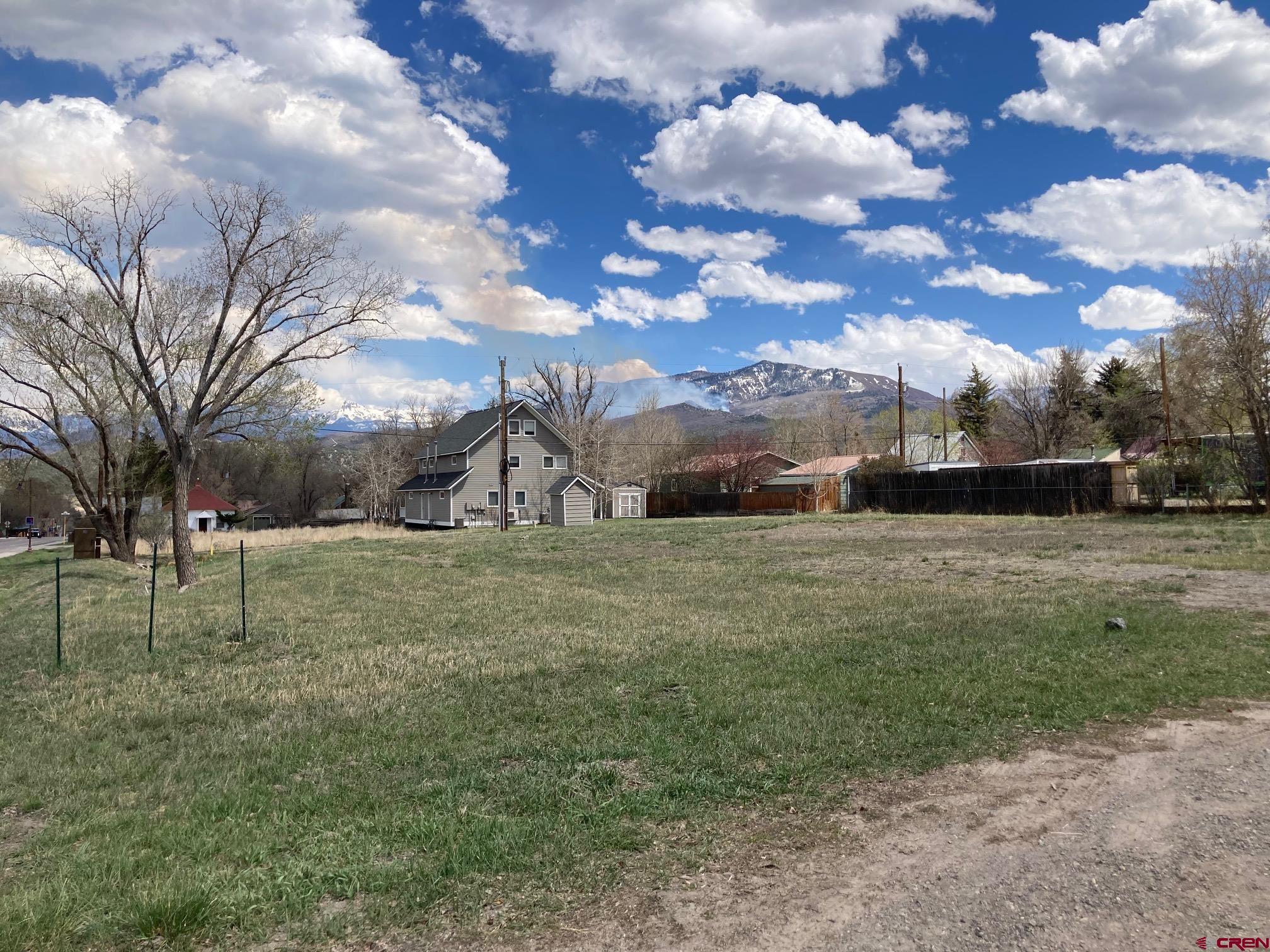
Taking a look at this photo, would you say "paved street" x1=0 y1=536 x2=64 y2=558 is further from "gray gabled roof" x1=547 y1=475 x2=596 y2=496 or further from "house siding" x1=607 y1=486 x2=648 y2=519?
"house siding" x1=607 y1=486 x2=648 y2=519

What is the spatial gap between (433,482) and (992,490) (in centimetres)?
3345

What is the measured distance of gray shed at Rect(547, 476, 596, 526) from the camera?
44719 mm

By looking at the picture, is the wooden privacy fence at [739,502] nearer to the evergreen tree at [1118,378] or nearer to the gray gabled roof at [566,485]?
the gray gabled roof at [566,485]

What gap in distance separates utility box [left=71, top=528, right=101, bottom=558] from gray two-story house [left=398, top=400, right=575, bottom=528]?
1977cm

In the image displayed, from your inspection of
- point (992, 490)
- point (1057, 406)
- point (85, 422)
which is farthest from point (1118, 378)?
point (85, 422)

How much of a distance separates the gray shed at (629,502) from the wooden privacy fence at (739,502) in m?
1.12

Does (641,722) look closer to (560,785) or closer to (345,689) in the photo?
(560,785)

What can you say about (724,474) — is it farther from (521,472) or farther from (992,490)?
(992,490)

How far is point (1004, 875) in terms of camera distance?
370 centimetres

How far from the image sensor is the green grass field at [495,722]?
3885mm

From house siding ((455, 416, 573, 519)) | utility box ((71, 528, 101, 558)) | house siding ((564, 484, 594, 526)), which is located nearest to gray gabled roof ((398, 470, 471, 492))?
house siding ((455, 416, 573, 519))

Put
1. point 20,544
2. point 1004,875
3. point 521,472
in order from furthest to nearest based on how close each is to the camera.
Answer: point 20,544
point 521,472
point 1004,875

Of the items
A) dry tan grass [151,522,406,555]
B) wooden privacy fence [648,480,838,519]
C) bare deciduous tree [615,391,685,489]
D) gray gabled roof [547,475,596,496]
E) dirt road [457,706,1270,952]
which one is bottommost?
dirt road [457,706,1270,952]

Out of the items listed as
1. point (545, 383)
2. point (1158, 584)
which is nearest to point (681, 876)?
point (1158, 584)
